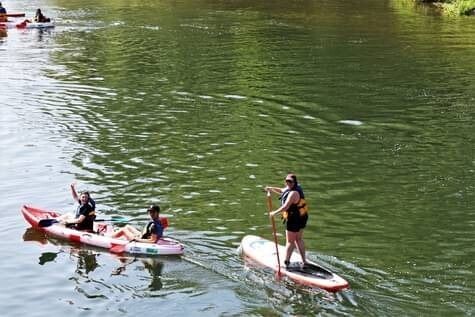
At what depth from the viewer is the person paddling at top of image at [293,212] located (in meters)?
18.5

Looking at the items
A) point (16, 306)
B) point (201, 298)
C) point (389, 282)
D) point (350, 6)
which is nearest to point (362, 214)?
point (389, 282)

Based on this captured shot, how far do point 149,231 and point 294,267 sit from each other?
462 cm

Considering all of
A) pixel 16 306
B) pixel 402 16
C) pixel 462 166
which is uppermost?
pixel 402 16

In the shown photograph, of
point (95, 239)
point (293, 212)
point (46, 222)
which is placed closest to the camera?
point (293, 212)

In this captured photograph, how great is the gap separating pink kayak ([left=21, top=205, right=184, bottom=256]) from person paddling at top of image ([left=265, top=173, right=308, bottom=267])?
3.54 meters

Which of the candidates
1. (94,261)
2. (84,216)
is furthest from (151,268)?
(84,216)

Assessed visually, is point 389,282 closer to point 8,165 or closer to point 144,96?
point 8,165

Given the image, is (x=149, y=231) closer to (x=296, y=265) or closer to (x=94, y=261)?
(x=94, y=261)

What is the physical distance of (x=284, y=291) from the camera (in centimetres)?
1845

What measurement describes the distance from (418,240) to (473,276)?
8.77 ft

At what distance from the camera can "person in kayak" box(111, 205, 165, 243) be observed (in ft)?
69.5

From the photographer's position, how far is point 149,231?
21344 millimetres

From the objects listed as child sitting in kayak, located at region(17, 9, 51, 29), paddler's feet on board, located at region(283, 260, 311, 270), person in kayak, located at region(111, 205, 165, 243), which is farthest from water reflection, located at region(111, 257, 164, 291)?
child sitting in kayak, located at region(17, 9, 51, 29)

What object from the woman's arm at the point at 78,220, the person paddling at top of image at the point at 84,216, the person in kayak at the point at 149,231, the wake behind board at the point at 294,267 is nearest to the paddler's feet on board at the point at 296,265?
the wake behind board at the point at 294,267
